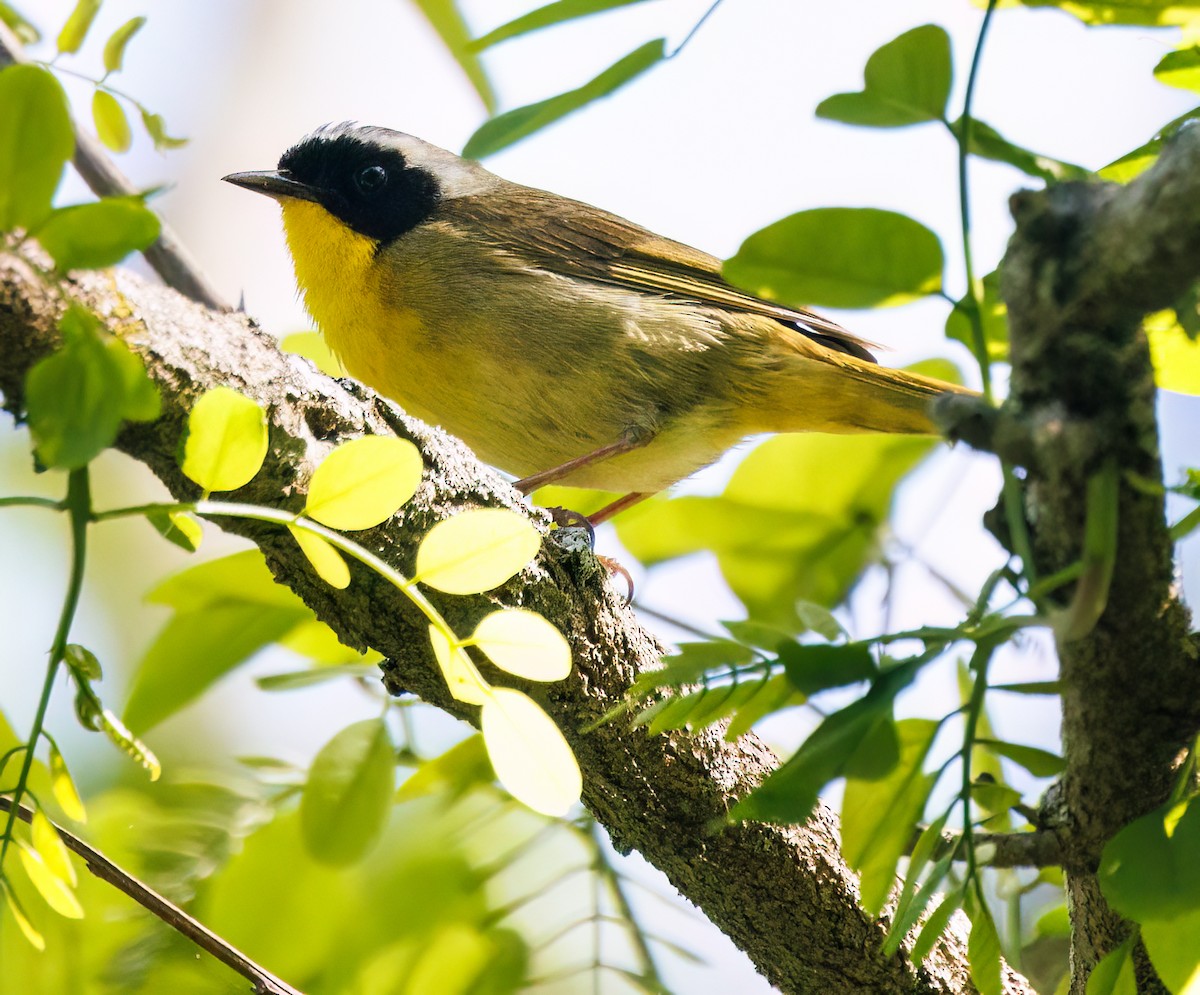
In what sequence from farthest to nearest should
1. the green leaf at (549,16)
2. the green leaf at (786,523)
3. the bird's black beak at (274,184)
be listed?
the bird's black beak at (274,184) → the green leaf at (786,523) → the green leaf at (549,16)

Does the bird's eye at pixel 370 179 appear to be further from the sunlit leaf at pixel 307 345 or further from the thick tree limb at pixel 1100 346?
the thick tree limb at pixel 1100 346

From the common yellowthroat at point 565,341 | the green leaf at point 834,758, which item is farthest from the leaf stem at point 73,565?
the common yellowthroat at point 565,341

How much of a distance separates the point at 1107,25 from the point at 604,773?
122cm

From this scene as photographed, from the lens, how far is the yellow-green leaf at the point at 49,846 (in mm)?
1092

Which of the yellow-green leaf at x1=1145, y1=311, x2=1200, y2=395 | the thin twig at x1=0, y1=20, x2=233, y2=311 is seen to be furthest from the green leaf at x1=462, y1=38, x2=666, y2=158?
the thin twig at x1=0, y1=20, x2=233, y2=311

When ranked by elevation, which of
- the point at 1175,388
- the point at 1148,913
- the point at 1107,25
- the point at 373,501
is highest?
the point at 1107,25

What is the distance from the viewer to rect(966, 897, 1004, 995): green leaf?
124 centimetres

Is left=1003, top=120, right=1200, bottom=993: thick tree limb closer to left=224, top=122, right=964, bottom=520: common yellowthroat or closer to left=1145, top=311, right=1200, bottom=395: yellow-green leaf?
left=1145, top=311, right=1200, bottom=395: yellow-green leaf

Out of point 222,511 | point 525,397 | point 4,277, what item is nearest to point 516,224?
point 525,397

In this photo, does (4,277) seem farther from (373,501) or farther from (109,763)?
(109,763)

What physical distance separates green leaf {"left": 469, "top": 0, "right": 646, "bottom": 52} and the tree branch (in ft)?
1.73

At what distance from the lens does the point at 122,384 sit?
91 centimetres

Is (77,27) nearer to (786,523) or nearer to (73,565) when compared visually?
(73,565)

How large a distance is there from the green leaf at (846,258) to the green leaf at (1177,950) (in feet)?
2.19
